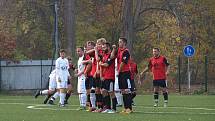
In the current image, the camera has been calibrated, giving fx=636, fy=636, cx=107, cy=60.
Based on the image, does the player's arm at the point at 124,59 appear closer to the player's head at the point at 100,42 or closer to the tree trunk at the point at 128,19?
the player's head at the point at 100,42

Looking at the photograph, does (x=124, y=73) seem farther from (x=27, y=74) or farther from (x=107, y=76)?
(x=27, y=74)

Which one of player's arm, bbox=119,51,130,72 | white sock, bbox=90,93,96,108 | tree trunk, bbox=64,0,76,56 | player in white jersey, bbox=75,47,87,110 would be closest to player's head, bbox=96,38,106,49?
player's arm, bbox=119,51,130,72

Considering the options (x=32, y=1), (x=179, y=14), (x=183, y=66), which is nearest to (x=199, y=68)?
(x=183, y=66)

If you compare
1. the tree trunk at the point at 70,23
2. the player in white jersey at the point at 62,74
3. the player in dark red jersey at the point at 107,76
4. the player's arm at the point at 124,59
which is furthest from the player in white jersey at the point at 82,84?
the tree trunk at the point at 70,23

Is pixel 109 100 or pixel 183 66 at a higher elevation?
pixel 183 66

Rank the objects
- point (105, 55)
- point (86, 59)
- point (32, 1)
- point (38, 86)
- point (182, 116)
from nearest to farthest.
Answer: point (182, 116) → point (105, 55) → point (86, 59) → point (38, 86) → point (32, 1)

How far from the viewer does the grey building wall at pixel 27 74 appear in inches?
1761

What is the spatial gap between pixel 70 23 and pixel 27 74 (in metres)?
5.94

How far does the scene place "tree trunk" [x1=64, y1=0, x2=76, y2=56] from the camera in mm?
41656

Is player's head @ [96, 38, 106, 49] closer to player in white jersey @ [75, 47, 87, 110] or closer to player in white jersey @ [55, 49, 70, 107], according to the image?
player in white jersey @ [75, 47, 87, 110]

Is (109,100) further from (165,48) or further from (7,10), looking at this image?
(165,48)

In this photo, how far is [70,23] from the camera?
4184 centimetres

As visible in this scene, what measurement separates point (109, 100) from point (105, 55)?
1378mm

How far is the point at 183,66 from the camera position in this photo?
53.1 meters
